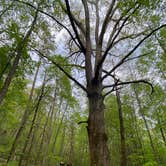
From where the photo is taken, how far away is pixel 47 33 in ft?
21.8

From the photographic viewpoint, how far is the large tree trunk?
287cm

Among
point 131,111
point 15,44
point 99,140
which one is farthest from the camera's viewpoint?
point 131,111

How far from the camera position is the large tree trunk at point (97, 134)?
9.40 feet

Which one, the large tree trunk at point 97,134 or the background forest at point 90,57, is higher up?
the background forest at point 90,57

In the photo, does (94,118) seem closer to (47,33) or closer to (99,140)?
(99,140)

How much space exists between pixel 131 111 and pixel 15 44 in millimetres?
11678

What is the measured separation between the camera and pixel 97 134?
3090 mm

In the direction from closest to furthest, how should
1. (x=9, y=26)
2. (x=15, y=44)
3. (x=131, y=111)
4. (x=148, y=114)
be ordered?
(x=9, y=26), (x=15, y=44), (x=148, y=114), (x=131, y=111)

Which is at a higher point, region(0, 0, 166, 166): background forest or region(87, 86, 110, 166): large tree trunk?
region(0, 0, 166, 166): background forest

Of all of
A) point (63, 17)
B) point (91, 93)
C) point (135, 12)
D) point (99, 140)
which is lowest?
point (99, 140)

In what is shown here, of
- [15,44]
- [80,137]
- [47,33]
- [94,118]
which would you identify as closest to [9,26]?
[15,44]

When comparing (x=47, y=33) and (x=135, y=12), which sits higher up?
(x=47, y=33)

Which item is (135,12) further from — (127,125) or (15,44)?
(127,125)

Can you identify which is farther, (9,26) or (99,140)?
(9,26)
